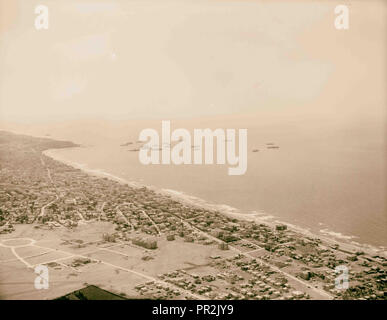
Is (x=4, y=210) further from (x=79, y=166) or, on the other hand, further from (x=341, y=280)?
(x=79, y=166)

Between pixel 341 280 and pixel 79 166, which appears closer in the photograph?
pixel 341 280

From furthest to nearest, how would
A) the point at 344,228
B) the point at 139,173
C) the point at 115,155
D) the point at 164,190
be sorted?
the point at 115,155, the point at 139,173, the point at 164,190, the point at 344,228

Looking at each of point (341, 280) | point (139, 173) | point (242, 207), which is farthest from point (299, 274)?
point (139, 173)

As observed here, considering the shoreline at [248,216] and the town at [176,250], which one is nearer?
the town at [176,250]

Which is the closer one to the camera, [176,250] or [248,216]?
[176,250]

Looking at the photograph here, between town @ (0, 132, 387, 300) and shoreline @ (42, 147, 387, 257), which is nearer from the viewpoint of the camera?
town @ (0, 132, 387, 300)

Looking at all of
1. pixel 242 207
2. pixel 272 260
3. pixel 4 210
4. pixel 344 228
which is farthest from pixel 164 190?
pixel 272 260

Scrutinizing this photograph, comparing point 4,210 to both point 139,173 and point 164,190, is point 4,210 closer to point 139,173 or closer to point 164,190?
point 164,190
